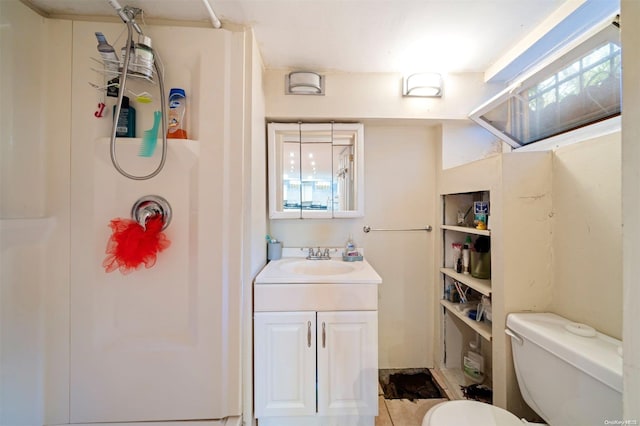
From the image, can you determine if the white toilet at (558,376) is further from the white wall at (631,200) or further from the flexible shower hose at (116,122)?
the flexible shower hose at (116,122)

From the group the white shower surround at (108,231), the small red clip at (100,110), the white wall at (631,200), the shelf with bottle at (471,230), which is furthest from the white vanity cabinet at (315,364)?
the small red clip at (100,110)

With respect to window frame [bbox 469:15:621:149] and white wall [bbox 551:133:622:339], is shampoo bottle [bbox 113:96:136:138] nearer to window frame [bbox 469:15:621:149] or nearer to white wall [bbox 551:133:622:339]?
window frame [bbox 469:15:621:149]

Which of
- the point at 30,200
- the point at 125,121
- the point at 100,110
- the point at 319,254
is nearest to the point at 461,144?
the point at 319,254

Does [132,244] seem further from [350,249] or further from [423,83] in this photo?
[423,83]

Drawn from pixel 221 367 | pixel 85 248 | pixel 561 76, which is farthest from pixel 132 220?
pixel 561 76

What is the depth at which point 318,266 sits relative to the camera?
149 centimetres

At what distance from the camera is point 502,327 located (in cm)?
104

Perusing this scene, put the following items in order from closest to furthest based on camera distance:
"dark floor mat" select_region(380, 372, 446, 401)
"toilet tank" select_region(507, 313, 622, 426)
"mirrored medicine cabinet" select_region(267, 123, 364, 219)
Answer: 1. "toilet tank" select_region(507, 313, 622, 426)
2. "dark floor mat" select_region(380, 372, 446, 401)
3. "mirrored medicine cabinet" select_region(267, 123, 364, 219)

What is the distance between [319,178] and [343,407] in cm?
126

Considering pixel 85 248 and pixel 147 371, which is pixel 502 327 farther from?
pixel 85 248

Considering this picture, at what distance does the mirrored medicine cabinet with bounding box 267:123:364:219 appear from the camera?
5.02ft

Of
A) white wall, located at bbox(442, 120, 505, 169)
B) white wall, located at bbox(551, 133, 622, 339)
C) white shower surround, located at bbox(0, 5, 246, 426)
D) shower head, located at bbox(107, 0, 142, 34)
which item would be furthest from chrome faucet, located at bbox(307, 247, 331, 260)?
shower head, located at bbox(107, 0, 142, 34)

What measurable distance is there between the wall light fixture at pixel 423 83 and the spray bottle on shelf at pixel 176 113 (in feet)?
4.06

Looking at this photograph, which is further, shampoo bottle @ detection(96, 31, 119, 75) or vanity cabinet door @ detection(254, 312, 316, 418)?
vanity cabinet door @ detection(254, 312, 316, 418)
